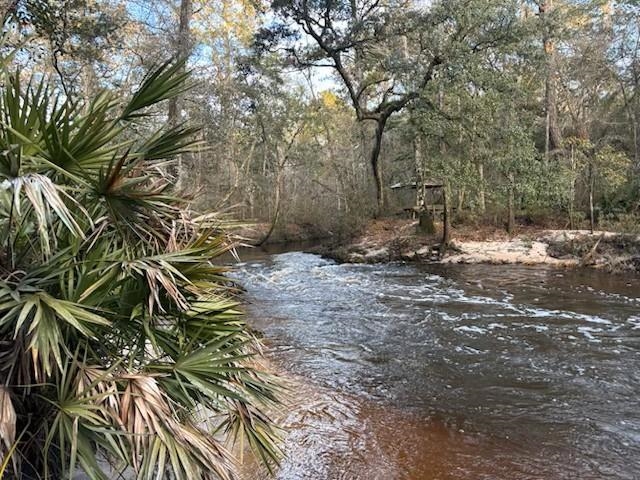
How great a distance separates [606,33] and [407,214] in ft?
28.9

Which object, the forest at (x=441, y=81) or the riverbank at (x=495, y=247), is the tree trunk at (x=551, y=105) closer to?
the forest at (x=441, y=81)

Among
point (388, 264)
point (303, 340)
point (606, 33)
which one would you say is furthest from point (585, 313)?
point (606, 33)

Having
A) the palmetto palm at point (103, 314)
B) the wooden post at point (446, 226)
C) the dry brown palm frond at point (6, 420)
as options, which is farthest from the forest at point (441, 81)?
the dry brown palm frond at point (6, 420)

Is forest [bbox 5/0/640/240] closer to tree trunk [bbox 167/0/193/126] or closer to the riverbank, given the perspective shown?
tree trunk [bbox 167/0/193/126]

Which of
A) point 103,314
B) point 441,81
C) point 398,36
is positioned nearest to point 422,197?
point 441,81

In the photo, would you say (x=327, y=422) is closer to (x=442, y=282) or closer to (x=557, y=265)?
(x=442, y=282)

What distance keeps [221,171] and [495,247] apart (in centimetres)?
1287

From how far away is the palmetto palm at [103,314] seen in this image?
205 cm

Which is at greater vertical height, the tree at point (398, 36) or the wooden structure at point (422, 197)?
the tree at point (398, 36)

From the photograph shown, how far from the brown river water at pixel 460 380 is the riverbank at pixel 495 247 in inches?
68.7

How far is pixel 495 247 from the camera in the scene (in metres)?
14.1

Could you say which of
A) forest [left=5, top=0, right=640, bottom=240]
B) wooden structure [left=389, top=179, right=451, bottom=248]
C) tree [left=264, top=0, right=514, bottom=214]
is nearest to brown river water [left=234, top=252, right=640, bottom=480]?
forest [left=5, top=0, right=640, bottom=240]

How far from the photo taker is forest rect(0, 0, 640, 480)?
218 centimetres

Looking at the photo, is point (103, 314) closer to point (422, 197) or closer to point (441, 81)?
point (441, 81)
